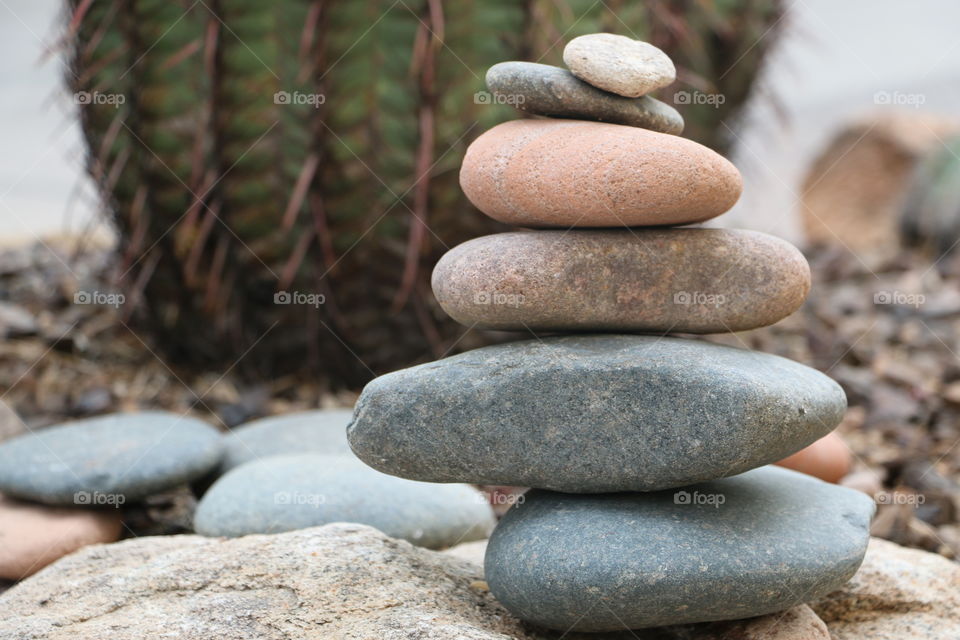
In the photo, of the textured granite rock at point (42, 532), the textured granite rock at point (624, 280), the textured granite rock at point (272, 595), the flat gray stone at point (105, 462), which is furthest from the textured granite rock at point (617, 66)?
the textured granite rock at point (42, 532)

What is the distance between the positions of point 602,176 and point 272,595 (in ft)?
3.41

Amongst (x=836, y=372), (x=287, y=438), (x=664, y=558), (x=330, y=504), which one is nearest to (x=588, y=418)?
(x=664, y=558)

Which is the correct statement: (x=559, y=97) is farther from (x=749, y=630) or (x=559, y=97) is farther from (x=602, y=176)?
(x=749, y=630)

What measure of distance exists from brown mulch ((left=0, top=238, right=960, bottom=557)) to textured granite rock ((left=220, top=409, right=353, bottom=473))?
0.52 metres

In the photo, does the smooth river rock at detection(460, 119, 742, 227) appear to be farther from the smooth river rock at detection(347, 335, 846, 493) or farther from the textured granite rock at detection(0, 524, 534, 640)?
the textured granite rock at detection(0, 524, 534, 640)

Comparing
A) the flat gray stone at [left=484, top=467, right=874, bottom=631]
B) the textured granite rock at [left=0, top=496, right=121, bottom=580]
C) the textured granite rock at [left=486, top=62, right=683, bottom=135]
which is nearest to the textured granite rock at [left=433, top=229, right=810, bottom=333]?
the textured granite rock at [left=486, top=62, right=683, bottom=135]

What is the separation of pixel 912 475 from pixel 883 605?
1.04 meters

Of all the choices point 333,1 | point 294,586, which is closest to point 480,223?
point 333,1

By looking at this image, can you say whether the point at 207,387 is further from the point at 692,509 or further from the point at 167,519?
the point at 692,509

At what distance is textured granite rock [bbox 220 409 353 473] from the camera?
3137 mm

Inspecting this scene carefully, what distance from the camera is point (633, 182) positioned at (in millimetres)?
1935

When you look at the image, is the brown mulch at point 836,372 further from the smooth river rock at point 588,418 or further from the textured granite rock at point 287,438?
the smooth river rock at point 588,418

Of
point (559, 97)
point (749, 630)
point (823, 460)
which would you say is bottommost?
point (823, 460)

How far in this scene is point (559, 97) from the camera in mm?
2035
